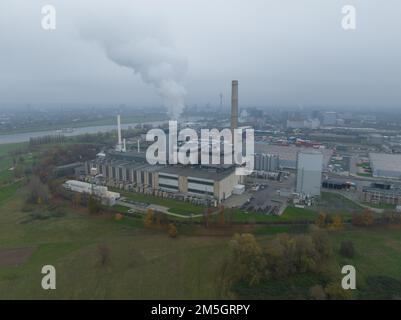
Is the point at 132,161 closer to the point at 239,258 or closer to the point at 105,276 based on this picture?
the point at 105,276

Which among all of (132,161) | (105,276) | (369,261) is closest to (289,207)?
(369,261)

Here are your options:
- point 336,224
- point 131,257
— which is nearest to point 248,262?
point 131,257

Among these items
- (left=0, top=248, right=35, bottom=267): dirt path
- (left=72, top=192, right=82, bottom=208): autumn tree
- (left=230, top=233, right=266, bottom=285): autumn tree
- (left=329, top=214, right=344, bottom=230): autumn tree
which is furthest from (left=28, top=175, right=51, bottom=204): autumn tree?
→ (left=329, top=214, right=344, bottom=230): autumn tree

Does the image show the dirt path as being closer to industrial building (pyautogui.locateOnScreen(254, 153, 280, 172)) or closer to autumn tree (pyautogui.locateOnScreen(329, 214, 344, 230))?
autumn tree (pyautogui.locateOnScreen(329, 214, 344, 230))

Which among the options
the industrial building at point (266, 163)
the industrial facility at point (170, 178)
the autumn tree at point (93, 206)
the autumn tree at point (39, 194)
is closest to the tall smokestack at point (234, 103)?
the industrial building at point (266, 163)

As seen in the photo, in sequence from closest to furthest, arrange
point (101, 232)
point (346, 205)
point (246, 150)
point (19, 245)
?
1. point (19, 245)
2. point (101, 232)
3. point (346, 205)
4. point (246, 150)

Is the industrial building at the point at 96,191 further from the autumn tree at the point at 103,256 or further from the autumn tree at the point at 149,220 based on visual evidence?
the autumn tree at the point at 103,256

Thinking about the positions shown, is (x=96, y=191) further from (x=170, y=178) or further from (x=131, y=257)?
(x=131, y=257)
